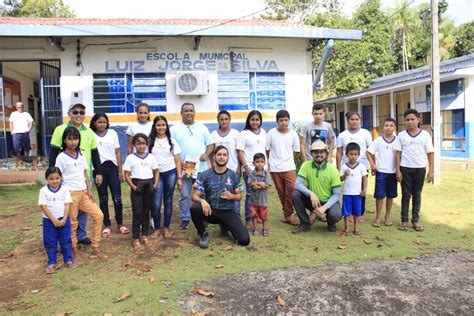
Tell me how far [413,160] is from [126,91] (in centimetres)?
711

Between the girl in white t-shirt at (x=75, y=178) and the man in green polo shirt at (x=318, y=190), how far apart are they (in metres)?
2.40

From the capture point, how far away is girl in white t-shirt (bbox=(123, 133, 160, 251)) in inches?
178

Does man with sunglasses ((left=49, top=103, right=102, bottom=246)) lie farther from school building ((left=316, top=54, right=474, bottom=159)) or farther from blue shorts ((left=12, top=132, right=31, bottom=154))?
school building ((left=316, top=54, right=474, bottom=159))

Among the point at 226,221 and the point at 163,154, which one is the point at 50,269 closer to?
the point at 163,154

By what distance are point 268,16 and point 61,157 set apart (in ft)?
68.0

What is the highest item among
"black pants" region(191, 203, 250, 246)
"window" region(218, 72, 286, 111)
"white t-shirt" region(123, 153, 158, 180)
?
"window" region(218, 72, 286, 111)

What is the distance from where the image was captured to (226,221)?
4570 mm

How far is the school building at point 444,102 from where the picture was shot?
13.2 metres

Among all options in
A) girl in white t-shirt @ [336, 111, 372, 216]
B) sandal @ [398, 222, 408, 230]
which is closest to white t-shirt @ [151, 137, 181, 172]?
girl in white t-shirt @ [336, 111, 372, 216]

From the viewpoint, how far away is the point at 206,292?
3.22 meters

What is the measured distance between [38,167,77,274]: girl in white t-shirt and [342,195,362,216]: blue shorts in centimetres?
316

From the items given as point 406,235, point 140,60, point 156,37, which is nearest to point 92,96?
point 140,60

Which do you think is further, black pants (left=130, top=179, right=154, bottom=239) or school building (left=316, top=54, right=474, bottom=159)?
school building (left=316, top=54, right=474, bottom=159)

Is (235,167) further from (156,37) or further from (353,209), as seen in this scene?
(156,37)
